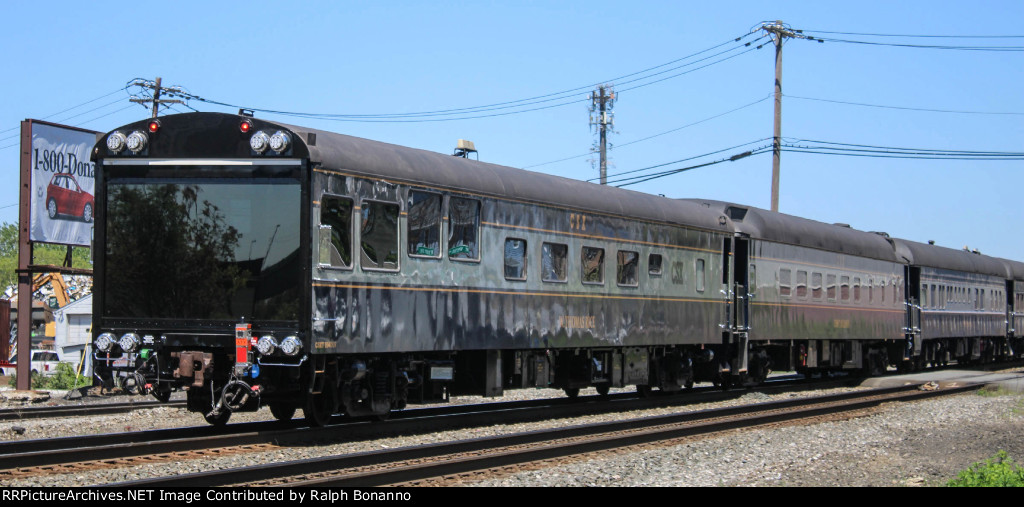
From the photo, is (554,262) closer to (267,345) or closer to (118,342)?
(267,345)

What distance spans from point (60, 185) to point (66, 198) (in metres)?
0.39

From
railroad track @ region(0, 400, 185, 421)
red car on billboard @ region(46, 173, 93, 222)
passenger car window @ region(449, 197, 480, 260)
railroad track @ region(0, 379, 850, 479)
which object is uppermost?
red car on billboard @ region(46, 173, 93, 222)

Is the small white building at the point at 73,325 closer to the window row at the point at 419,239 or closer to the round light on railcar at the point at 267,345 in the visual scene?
the window row at the point at 419,239

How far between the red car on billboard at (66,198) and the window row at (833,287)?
15895mm

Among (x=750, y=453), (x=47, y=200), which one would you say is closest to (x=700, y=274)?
(x=750, y=453)

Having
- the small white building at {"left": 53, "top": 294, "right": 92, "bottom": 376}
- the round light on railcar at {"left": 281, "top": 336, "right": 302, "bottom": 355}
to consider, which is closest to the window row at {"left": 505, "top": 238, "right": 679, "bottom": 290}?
the round light on railcar at {"left": 281, "top": 336, "right": 302, "bottom": 355}

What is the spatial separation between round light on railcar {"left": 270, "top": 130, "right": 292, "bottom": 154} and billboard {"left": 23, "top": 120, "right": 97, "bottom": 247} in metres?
12.7

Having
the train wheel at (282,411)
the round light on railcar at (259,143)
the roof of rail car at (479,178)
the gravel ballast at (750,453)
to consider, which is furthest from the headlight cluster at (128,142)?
the gravel ballast at (750,453)

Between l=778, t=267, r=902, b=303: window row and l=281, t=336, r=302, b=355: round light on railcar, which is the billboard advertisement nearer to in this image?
l=281, t=336, r=302, b=355: round light on railcar

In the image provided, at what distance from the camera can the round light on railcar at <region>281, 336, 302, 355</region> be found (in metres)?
11.2

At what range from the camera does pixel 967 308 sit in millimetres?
33281

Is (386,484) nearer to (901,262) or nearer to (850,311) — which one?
(850,311)

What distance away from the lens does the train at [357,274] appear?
1152 cm

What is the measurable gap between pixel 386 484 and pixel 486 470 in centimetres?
127
